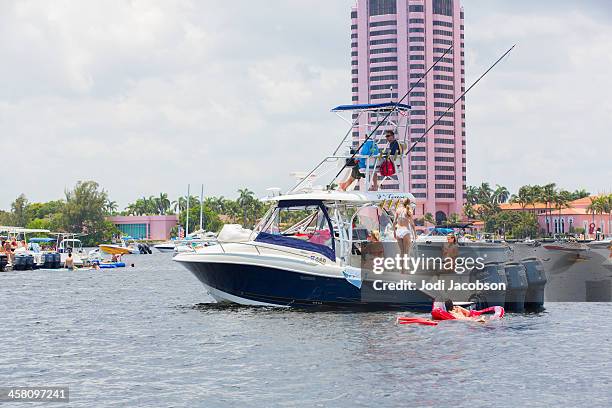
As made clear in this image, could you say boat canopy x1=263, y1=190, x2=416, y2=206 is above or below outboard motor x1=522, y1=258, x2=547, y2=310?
above

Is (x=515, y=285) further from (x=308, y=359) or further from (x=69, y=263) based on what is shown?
(x=69, y=263)

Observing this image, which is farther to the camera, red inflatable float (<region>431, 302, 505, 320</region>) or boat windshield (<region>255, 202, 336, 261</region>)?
boat windshield (<region>255, 202, 336, 261</region>)

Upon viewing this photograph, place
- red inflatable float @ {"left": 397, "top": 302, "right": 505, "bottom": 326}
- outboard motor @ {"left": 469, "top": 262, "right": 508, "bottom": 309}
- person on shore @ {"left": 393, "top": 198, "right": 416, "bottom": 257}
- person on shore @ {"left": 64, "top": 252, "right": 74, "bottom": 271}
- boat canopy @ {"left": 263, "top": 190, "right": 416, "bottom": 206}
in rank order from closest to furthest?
red inflatable float @ {"left": 397, "top": 302, "right": 505, "bottom": 326} < outboard motor @ {"left": 469, "top": 262, "right": 508, "bottom": 309} < person on shore @ {"left": 393, "top": 198, "right": 416, "bottom": 257} < boat canopy @ {"left": 263, "top": 190, "right": 416, "bottom": 206} < person on shore @ {"left": 64, "top": 252, "right": 74, "bottom": 271}

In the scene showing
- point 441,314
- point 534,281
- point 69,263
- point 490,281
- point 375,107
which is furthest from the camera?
point 69,263

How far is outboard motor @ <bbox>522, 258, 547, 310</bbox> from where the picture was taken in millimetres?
30797

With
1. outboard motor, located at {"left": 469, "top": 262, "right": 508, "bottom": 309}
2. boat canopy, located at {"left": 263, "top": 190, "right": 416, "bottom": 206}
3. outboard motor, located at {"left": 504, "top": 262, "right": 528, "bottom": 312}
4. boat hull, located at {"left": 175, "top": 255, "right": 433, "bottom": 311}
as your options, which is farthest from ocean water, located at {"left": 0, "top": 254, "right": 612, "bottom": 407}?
boat canopy, located at {"left": 263, "top": 190, "right": 416, "bottom": 206}

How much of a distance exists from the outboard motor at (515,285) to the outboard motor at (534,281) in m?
0.24

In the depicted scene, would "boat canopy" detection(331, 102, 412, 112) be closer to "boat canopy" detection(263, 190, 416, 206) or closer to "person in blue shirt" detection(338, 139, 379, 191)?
"person in blue shirt" detection(338, 139, 379, 191)

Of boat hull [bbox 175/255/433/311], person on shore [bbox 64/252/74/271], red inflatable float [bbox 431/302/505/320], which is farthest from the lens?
person on shore [bbox 64/252/74/271]

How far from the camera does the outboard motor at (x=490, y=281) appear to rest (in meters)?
30.0

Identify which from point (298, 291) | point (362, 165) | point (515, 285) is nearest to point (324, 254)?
point (298, 291)

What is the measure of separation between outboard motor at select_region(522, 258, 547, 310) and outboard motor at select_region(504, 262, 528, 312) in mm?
238

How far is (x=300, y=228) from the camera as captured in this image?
32656mm

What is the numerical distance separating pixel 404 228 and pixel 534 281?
5029 millimetres
